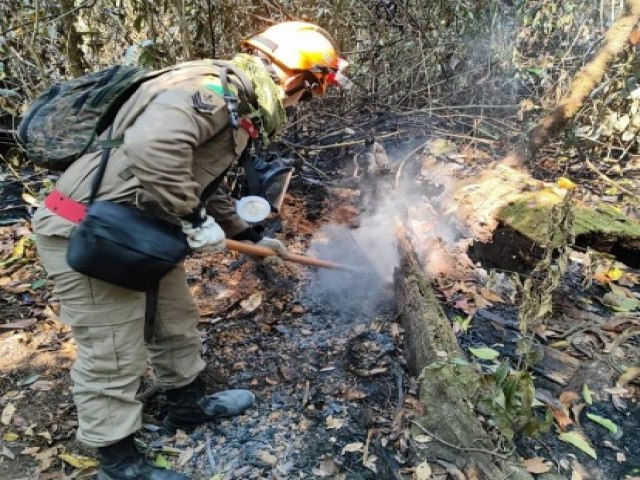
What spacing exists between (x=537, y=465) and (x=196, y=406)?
6.08 feet

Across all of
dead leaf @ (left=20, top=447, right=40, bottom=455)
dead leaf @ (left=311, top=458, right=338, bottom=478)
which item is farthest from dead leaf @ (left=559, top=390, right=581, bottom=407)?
dead leaf @ (left=20, top=447, right=40, bottom=455)

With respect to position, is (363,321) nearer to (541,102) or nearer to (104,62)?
(104,62)

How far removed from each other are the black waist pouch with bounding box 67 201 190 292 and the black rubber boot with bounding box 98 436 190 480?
32.3 inches

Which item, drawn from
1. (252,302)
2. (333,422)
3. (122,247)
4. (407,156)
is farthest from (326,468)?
(407,156)

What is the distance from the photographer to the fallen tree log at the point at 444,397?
244cm

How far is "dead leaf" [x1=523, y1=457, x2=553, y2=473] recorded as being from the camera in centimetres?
256

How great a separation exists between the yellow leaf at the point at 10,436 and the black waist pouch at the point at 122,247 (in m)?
1.28

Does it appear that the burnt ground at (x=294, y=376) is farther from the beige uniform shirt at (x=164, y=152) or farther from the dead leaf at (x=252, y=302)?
the beige uniform shirt at (x=164, y=152)

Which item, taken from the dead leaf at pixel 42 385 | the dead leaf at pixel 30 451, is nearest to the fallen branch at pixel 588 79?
the dead leaf at pixel 42 385

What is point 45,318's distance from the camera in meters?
3.92

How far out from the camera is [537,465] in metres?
2.59

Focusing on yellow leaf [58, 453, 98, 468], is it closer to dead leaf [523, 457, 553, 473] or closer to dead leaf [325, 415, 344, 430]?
dead leaf [325, 415, 344, 430]

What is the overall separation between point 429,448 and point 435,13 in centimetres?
617

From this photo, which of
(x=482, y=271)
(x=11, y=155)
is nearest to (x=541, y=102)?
(x=482, y=271)
